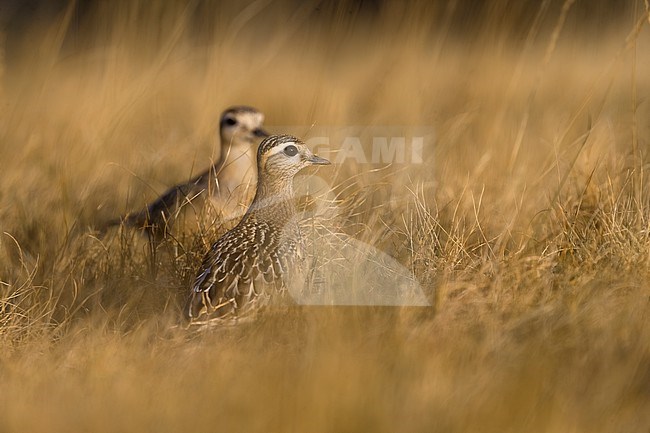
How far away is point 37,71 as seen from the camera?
435 cm

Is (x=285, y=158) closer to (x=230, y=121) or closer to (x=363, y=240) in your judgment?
(x=363, y=240)

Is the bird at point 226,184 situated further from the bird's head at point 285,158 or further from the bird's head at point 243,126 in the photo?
the bird's head at point 285,158

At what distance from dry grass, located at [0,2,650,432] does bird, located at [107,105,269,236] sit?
118mm

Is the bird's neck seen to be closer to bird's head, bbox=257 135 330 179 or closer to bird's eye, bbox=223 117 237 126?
bird's head, bbox=257 135 330 179

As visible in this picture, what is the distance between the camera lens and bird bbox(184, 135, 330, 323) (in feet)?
9.21

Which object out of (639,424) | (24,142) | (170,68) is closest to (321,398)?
(639,424)

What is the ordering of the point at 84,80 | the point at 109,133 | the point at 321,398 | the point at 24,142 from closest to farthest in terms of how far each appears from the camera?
1. the point at 321,398
2. the point at 109,133
3. the point at 24,142
4. the point at 84,80

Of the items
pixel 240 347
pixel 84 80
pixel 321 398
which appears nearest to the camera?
pixel 321 398

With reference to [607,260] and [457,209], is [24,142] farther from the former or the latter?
[607,260]

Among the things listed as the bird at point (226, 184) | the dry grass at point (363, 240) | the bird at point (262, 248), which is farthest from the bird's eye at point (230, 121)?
the bird at point (262, 248)

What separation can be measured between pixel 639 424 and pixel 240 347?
0.84m

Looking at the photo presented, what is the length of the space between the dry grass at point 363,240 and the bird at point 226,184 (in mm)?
118

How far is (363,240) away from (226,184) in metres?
0.95

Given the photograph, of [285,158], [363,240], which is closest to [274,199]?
[285,158]
